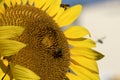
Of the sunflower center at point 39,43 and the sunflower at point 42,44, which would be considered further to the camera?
the sunflower center at point 39,43

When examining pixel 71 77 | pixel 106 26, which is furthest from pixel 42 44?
pixel 106 26

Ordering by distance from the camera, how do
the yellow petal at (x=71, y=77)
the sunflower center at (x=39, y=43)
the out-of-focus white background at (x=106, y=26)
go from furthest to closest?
the out-of-focus white background at (x=106, y=26) < the yellow petal at (x=71, y=77) < the sunflower center at (x=39, y=43)

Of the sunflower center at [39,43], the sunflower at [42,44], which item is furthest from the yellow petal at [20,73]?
the sunflower center at [39,43]

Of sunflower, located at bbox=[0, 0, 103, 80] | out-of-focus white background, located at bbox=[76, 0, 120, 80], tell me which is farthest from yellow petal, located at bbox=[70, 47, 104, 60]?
out-of-focus white background, located at bbox=[76, 0, 120, 80]

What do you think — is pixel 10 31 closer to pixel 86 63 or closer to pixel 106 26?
pixel 86 63

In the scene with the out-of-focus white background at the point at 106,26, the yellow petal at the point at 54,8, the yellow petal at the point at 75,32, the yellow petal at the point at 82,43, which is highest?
the yellow petal at the point at 54,8

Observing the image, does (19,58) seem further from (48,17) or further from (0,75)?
(48,17)

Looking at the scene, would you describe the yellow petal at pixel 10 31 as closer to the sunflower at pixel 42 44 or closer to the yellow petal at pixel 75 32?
the sunflower at pixel 42 44
